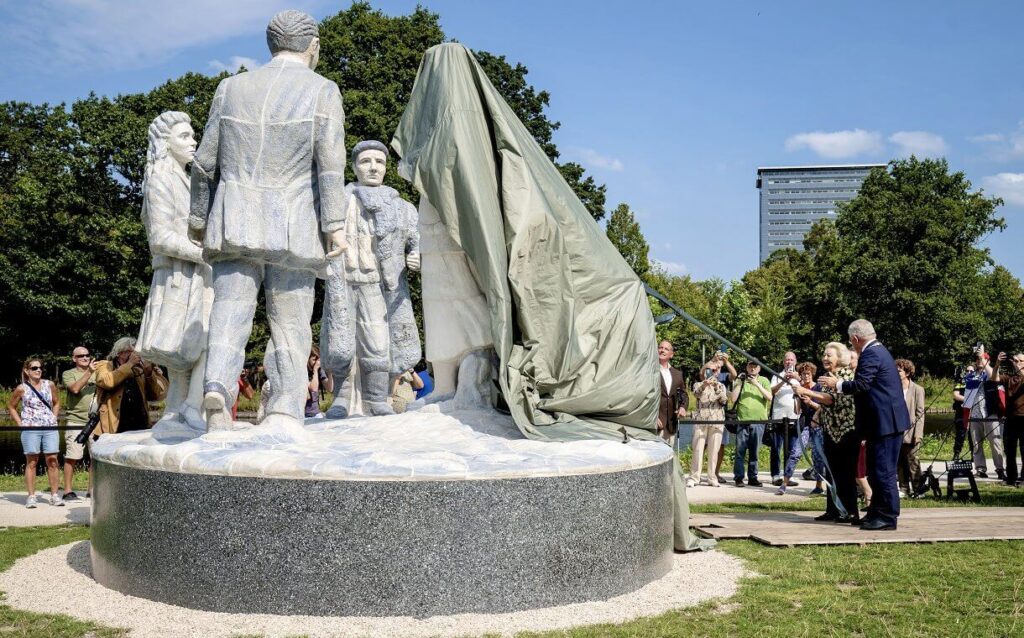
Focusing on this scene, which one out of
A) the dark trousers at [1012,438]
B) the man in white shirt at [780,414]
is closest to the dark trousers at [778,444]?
the man in white shirt at [780,414]

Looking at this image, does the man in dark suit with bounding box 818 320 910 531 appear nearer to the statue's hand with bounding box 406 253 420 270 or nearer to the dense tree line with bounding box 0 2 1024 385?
the statue's hand with bounding box 406 253 420 270

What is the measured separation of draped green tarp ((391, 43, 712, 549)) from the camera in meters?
6.02

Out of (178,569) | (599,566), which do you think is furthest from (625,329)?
(178,569)

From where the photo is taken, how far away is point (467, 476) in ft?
15.3

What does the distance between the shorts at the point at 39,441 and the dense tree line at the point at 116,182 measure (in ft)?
51.4

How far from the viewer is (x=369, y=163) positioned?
8.69 metres

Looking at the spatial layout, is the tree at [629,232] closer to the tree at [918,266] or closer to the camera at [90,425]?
the tree at [918,266]

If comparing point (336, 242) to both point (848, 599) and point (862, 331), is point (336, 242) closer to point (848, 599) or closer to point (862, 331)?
point (848, 599)

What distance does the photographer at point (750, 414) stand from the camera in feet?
39.2

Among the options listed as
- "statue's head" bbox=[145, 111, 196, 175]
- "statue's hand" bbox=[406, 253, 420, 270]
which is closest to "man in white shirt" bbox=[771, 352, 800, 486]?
"statue's hand" bbox=[406, 253, 420, 270]

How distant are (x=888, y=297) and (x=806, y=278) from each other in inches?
435

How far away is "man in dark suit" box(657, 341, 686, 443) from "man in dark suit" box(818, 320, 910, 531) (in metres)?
3.03

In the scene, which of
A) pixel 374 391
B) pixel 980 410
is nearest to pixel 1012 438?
pixel 980 410

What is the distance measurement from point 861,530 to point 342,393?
4397 millimetres
